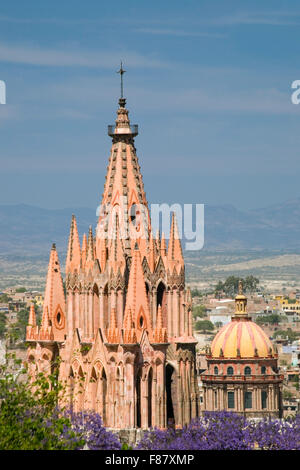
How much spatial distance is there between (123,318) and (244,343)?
74.3 meters

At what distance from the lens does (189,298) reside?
83250 millimetres

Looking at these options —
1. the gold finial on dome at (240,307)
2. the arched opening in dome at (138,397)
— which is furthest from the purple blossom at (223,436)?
the gold finial on dome at (240,307)

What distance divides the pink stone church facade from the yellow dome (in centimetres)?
6943

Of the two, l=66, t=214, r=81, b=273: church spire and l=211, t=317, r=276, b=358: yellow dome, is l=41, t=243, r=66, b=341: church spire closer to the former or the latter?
l=66, t=214, r=81, b=273: church spire

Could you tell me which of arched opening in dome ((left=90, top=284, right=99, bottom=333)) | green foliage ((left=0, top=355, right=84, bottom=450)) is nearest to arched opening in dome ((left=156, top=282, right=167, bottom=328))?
arched opening in dome ((left=90, top=284, right=99, bottom=333))

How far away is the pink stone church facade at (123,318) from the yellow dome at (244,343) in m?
69.4

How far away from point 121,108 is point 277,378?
239 ft

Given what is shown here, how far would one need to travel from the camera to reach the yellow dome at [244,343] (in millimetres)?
153250

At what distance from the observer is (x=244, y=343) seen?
504ft
